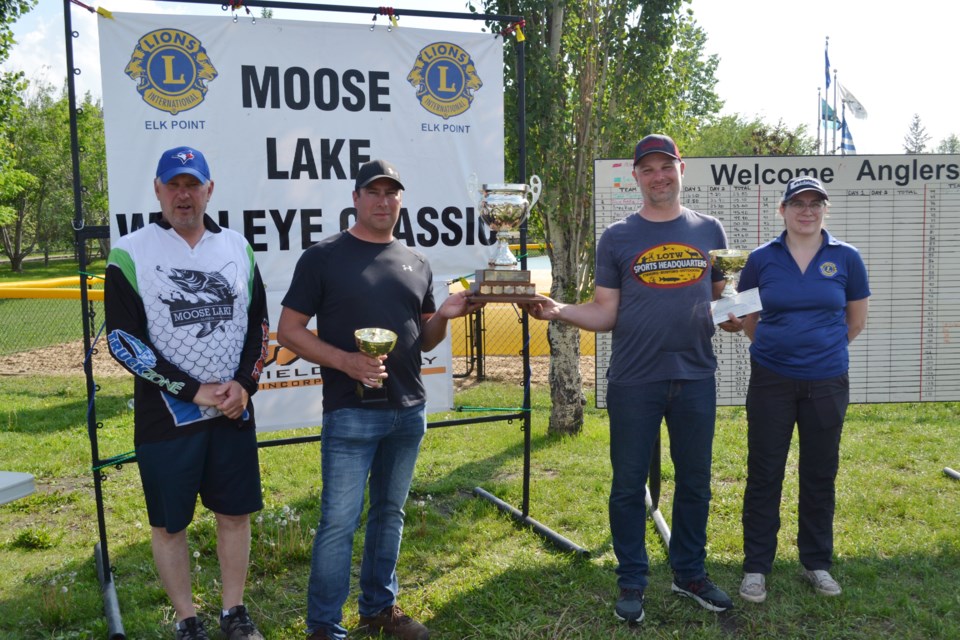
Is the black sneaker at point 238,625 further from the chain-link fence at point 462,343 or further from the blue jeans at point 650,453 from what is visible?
the chain-link fence at point 462,343

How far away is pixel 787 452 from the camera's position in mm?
3812

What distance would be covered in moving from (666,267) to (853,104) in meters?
29.7

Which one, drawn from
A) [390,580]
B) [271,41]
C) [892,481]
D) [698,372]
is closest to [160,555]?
[390,580]

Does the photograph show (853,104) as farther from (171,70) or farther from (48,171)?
(48,171)

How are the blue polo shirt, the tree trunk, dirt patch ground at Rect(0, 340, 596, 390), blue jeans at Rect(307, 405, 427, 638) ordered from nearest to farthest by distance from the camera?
blue jeans at Rect(307, 405, 427, 638), the blue polo shirt, the tree trunk, dirt patch ground at Rect(0, 340, 596, 390)

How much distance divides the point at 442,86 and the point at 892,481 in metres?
4.24

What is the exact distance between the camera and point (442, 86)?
182 inches

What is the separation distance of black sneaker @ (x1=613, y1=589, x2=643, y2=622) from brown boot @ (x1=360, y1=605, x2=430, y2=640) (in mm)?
910

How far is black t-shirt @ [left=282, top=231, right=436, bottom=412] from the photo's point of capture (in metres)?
3.11

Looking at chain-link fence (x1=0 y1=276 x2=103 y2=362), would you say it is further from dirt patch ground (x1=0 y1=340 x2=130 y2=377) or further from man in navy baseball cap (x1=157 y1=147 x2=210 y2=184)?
man in navy baseball cap (x1=157 y1=147 x2=210 y2=184)

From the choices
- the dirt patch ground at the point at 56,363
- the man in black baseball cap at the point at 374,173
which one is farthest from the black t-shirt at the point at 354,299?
the dirt patch ground at the point at 56,363

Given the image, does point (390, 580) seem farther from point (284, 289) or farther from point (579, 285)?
point (579, 285)

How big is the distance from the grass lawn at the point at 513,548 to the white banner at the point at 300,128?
91cm

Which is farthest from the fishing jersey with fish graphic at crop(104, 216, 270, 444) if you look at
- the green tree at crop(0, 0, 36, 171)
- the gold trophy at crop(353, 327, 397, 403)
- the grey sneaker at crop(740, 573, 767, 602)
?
the green tree at crop(0, 0, 36, 171)
